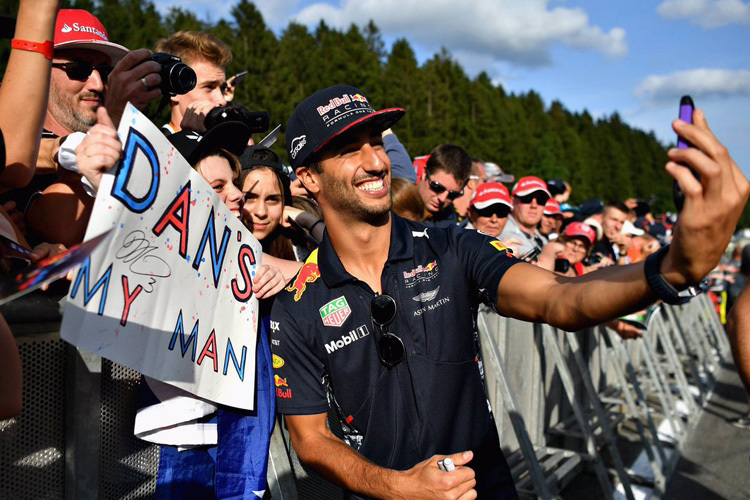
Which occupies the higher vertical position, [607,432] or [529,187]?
[529,187]

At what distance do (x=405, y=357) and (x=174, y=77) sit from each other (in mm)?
1339

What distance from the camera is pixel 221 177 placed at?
9.16 ft

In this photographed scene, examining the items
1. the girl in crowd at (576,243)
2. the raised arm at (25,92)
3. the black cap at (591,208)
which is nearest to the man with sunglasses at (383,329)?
the raised arm at (25,92)

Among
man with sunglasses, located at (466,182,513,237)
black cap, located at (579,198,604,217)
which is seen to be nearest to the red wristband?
man with sunglasses, located at (466,182,513,237)

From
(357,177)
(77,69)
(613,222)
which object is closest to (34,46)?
(77,69)

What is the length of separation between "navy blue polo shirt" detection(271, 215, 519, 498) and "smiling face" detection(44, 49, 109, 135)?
1.07 metres

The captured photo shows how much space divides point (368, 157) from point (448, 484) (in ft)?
4.18

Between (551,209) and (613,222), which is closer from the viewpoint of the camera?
(551,209)

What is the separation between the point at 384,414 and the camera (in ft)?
8.31

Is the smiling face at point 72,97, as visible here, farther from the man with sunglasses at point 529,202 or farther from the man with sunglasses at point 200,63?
the man with sunglasses at point 529,202

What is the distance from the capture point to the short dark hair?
5.91 meters

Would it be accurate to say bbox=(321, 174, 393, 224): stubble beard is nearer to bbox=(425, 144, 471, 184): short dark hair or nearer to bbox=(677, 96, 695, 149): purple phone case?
bbox=(677, 96, 695, 149): purple phone case

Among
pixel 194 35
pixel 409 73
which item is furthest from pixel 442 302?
pixel 409 73

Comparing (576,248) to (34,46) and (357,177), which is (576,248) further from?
(34,46)
